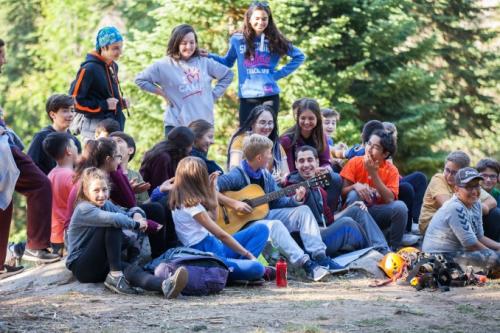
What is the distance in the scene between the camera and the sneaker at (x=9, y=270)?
8.30 meters

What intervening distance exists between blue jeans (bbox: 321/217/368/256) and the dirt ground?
811 millimetres

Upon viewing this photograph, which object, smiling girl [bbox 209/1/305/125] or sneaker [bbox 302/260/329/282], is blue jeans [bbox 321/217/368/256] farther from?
smiling girl [bbox 209/1/305/125]

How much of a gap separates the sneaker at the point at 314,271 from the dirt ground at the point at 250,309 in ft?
0.40

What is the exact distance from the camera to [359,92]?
19.0m

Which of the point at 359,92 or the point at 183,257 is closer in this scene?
the point at 183,257

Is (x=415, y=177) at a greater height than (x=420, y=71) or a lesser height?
lesser

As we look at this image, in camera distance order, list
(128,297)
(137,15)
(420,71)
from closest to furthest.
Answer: (128,297), (420,71), (137,15)

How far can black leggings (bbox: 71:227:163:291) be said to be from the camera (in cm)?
755

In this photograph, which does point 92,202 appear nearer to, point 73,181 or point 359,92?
point 73,181

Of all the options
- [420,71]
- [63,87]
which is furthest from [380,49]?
[63,87]

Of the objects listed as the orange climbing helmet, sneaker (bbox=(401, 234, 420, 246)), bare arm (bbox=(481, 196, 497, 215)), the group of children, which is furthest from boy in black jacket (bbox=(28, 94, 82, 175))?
bare arm (bbox=(481, 196, 497, 215))

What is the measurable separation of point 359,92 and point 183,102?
9.29 meters

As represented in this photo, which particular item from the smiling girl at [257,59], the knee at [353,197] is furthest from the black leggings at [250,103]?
the knee at [353,197]

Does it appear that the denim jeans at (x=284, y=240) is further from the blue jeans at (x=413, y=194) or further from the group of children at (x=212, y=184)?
the blue jeans at (x=413, y=194)
